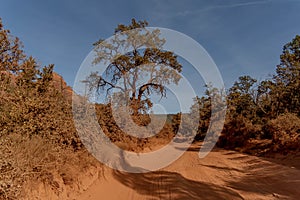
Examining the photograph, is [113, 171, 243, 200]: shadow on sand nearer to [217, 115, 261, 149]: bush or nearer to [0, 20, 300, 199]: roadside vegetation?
[0, 20, 300, 199]: roadside vegetation

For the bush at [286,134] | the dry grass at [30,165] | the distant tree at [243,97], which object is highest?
the distant tree at [243,97]

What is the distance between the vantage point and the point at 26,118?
650cm

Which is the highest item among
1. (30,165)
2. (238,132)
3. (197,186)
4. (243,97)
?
(243,97)

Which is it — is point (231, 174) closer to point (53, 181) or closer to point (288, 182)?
point (288, 182)

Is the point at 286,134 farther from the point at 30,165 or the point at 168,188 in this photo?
the point at 30,165

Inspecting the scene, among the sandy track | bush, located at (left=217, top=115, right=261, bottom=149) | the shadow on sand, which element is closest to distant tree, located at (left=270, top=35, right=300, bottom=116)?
bush, located at (left=217, top=115, right=261, bottom=149)

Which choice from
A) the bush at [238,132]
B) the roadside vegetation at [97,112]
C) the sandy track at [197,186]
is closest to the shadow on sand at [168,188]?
the sandy track at [197,186]

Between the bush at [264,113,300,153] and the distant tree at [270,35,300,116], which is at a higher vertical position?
the distant tree at [270,35,300,116]

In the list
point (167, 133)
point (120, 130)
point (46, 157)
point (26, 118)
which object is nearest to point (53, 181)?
point (46, 157)

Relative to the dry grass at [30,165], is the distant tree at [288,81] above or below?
above

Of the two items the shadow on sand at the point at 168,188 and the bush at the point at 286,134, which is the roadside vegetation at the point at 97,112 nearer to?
the bush at the point at 286,134

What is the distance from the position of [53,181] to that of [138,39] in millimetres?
14685

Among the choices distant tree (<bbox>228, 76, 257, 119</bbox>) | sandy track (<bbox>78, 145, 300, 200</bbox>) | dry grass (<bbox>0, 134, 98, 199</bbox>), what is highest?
distant tree (<bbox>228, 76, 257, 119</bbox>)

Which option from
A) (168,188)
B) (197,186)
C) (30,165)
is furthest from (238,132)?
(30,165)
